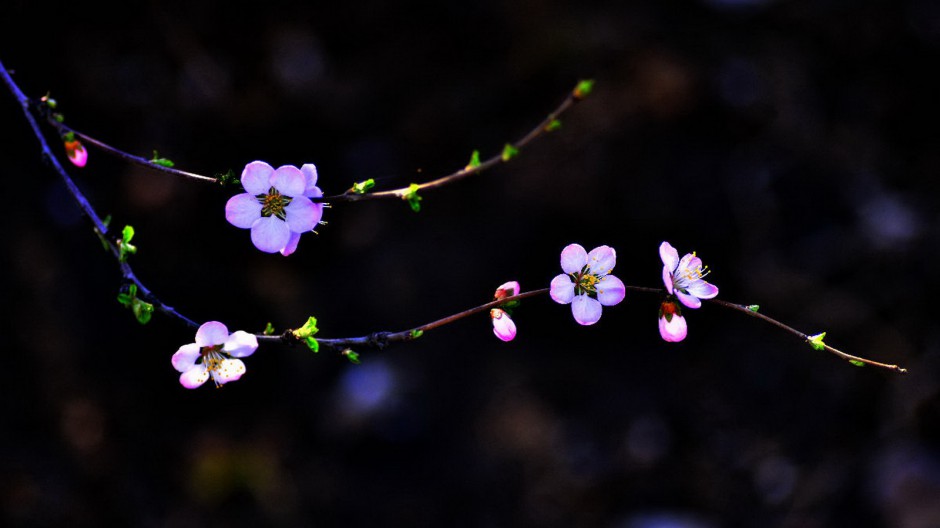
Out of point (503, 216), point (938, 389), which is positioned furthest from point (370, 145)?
point (938, 389)

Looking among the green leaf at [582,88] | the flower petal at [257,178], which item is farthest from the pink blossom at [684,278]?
the flower petal at [257,178]

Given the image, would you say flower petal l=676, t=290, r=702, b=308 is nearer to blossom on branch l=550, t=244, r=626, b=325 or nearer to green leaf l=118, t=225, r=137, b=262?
blossom on branch l=550, t=244, r=626, b=325

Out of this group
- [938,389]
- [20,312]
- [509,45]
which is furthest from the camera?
[509,45]

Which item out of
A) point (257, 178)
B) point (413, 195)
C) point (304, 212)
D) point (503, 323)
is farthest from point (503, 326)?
point (257, 178)

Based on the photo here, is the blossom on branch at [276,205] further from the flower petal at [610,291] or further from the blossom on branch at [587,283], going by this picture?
the flower petal at [610,291]

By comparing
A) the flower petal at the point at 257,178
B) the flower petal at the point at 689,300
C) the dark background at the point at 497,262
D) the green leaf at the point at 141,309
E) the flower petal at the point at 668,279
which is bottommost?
the green leaf at the point at 141,309

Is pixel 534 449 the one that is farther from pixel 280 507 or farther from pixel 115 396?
pixel 115 396
